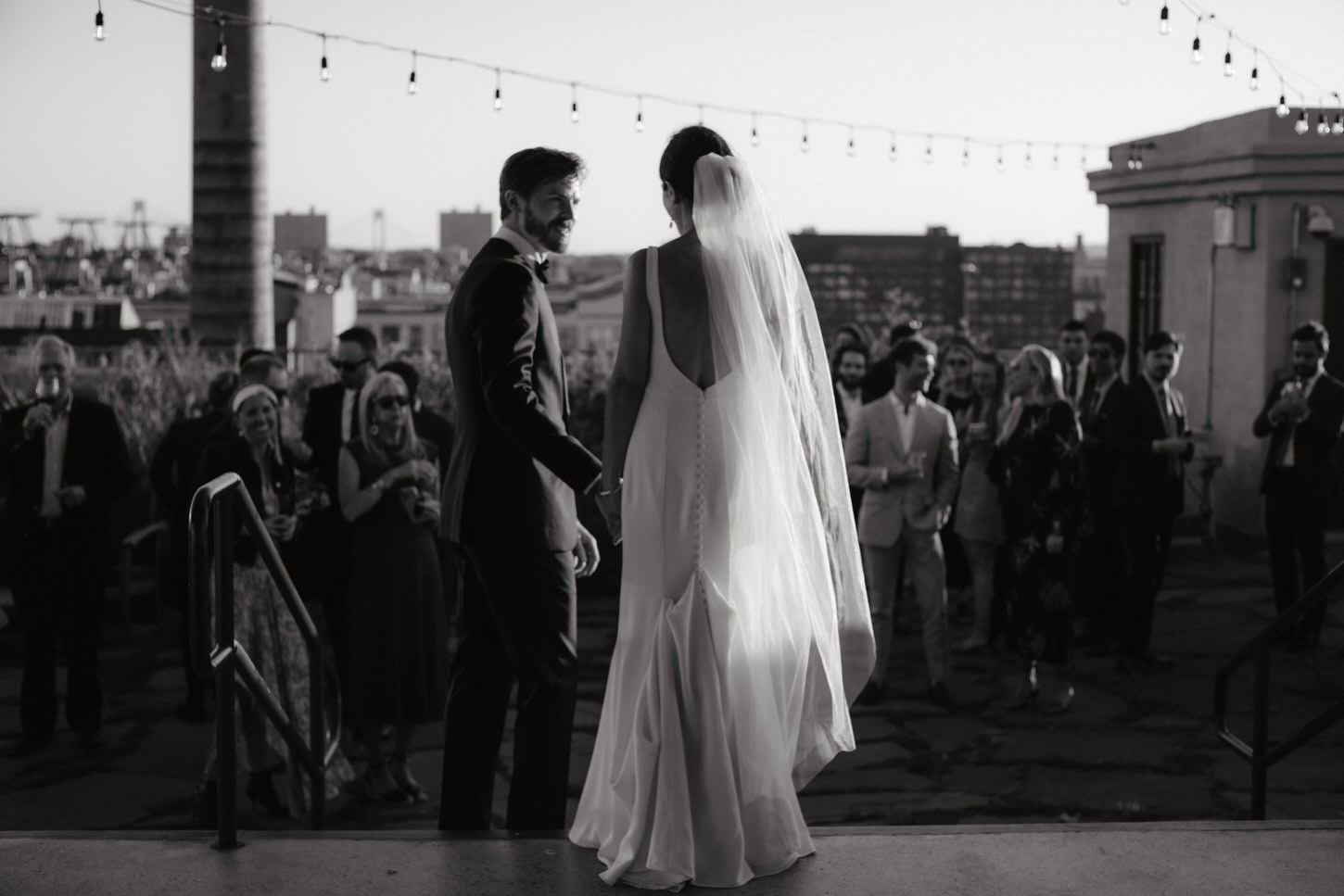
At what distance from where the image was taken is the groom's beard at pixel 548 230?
492cm

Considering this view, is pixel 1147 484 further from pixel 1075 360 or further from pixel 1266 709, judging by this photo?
pixel 1266 709

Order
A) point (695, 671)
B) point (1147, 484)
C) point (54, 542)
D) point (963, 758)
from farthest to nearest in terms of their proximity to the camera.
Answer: point (1147, 484)
point (54, 542)
point (963, 758)
point (695, 671)

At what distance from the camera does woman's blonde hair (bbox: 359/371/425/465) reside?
7148 millimetres

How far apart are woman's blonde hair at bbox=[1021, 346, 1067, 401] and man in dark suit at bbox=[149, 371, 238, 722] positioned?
3.96 meters

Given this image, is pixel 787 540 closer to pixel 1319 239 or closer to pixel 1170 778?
pixel 1170 778

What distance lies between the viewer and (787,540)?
15.0ft

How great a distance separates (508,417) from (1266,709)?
297cm

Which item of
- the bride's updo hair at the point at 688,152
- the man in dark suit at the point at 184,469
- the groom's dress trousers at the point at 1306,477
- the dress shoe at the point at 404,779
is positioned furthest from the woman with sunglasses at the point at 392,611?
the groom's dress trousers at the point at 1306,477

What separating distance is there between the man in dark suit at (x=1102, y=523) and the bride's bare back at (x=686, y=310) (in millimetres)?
5709

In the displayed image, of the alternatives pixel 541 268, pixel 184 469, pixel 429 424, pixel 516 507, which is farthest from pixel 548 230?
pixel 184 469

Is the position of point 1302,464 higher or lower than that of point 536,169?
lower

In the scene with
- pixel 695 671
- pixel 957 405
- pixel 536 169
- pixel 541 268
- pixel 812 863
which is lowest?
pixel 812 863

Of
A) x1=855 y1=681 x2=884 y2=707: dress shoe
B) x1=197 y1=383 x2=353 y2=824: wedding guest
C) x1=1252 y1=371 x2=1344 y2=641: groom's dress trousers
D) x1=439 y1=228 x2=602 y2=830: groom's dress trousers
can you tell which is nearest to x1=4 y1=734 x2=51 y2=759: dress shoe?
x1=197 y1=383 x2=353 y2=824: wedding guest

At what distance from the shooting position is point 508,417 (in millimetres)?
4715
